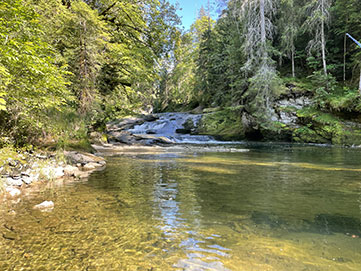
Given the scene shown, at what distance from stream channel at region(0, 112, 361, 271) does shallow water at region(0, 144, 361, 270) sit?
11 mm

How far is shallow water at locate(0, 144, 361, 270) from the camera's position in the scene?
2.10m

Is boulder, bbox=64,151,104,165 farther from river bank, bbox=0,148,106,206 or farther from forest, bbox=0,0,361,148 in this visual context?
forest, bbox=0,0,361,148

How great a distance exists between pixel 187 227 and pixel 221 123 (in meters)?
22.5

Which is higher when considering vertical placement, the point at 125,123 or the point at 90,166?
the point at 125,123

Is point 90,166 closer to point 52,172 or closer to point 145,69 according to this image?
point 52,172

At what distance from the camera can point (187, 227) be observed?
2842mm

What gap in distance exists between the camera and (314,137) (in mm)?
16750

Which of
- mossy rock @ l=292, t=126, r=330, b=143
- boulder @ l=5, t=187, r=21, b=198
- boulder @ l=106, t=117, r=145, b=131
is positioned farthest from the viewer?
boulder @ l=106, t=117, r=145, b=131

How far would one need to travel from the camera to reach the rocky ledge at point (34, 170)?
4465 millimetres

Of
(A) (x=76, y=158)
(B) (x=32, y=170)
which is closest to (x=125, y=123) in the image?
(A) (x=76, y=158)

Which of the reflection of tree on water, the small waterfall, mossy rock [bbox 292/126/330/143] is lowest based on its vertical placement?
the reflection of tree on water

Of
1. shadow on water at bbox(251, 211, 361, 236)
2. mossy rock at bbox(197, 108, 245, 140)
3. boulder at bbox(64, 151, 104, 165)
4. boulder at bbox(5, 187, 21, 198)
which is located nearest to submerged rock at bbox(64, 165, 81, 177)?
boulder at bbox(64, 151, 104, 165)

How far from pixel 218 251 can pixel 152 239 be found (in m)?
0.73

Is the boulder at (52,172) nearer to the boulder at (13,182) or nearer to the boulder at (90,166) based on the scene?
the boulder at (13,182)
